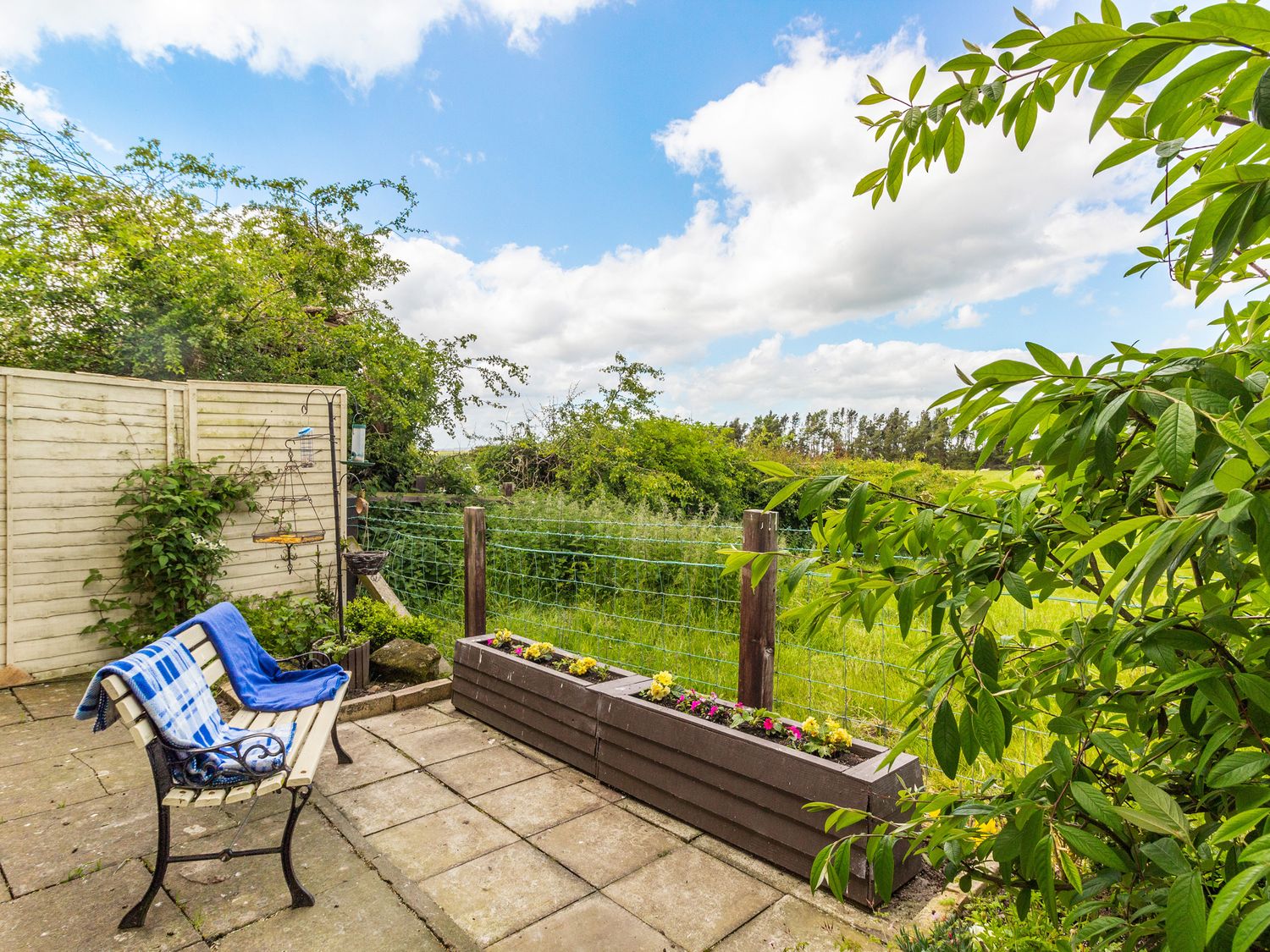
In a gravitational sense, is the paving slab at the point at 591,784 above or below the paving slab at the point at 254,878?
below

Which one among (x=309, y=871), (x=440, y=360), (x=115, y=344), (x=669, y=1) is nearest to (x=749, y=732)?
(x=309, y=871)

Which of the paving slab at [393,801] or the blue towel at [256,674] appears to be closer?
the paving slab at [393,801]

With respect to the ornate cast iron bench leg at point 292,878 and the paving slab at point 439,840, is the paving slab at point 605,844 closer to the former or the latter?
the paving slab at point 439,840

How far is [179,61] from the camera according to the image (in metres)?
6.43

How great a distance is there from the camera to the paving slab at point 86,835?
8.06ft

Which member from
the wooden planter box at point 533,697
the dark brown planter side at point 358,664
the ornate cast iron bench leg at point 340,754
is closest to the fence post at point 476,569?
the wooden planter box at point 533,697

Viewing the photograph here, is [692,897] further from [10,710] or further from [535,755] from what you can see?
[10,710]

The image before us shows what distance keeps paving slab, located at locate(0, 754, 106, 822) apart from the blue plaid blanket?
1091 millimetres

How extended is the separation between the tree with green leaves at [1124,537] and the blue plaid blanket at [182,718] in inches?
89.4

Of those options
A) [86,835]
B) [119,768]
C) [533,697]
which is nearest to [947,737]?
[533,697]

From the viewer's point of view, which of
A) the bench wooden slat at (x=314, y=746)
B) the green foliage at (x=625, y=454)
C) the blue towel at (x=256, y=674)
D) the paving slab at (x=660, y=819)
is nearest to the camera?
the bench wooden slat at (x=314, y=746)

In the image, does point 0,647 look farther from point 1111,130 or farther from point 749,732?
point 1111,130

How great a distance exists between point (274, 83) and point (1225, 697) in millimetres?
8094

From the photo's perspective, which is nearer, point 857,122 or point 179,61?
point 857,122
